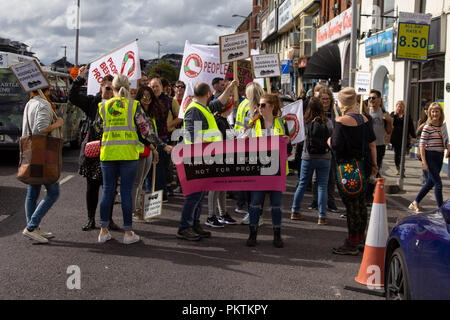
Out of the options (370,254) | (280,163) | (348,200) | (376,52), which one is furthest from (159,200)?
(376,52)

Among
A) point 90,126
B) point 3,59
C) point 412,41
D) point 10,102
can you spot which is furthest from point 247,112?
point 3,59

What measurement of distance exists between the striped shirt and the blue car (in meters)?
4.81

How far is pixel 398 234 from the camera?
375 cm

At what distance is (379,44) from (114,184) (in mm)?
15925

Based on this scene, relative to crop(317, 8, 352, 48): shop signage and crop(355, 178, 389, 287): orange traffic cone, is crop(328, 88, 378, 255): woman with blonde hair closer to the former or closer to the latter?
crop(355, 178, 389, 287): orange traffic cone

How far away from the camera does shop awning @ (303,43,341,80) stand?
2691 cm

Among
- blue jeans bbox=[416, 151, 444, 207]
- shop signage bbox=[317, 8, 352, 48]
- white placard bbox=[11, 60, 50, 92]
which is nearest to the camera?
white placard bbox=[11, 60, 50, 92]

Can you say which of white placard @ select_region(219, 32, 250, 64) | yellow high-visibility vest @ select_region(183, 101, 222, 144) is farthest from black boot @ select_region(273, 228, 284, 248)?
white placard @ select_region(219, 32, 250, 64)

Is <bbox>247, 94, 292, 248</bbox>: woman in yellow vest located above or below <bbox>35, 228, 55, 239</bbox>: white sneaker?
above

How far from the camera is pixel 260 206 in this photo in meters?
6.19

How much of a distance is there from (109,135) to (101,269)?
1.54 meters

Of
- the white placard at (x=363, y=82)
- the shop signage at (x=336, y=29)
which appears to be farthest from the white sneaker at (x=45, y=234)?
the shop signage at (x=336, y=29)
